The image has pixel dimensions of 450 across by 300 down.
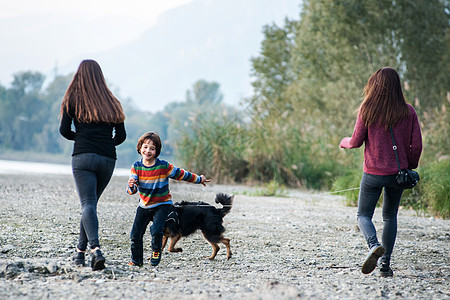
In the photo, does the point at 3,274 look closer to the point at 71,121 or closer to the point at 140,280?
the point at 140,280

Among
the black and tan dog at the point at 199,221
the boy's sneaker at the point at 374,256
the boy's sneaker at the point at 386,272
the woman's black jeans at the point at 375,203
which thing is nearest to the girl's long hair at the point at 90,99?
the black and tan dog at the point at 199,221

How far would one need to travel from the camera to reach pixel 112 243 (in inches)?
226

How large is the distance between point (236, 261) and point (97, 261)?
1560 millimetres

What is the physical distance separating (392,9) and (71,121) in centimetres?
2208

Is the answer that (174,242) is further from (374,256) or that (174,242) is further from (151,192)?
(374,256)

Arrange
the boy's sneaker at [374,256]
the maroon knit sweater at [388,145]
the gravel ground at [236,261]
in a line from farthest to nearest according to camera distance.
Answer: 1. the maroon knit sweater at [388,145]
2. the boy's sneaker at [374,256]
3. the gravel ground at [236,261]

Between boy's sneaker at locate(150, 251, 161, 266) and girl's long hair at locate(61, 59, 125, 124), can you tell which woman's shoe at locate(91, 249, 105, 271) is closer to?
boy's sneaker at locate(150, 251, 161, 266)

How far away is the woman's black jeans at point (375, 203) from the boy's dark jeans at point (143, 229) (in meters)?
1.78

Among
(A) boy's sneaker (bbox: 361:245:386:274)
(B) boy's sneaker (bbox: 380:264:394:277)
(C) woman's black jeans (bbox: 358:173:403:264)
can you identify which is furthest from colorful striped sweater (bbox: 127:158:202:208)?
(B) boy's sneaker (bbox: 380:264:394:277)

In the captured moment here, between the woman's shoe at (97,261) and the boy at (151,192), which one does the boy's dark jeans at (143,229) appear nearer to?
the boy at (151,192)

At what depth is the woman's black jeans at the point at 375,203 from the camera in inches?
181

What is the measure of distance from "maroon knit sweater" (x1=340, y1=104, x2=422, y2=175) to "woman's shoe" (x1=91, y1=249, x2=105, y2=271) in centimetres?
240

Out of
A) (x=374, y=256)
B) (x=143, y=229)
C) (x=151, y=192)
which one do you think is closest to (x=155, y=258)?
(x=143, y=229)

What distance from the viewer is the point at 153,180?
4.66 metres
